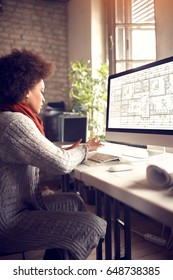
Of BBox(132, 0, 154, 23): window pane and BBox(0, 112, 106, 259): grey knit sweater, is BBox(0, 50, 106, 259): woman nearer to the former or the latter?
BBox(0, 112, 106, 259): grey knit sweater

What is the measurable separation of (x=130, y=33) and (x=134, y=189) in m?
2.57

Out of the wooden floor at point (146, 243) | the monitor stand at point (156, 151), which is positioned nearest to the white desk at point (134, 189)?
the monitor stand at point (156, 151)

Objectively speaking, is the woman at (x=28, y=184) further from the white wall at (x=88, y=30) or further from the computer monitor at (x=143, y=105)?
the white wall at (x=88, y=30)

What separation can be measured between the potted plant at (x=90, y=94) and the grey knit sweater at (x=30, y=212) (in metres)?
1.92

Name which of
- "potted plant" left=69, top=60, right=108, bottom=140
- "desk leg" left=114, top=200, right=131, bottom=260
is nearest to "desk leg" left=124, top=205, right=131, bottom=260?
"desk leg" left=114, top=200, right=131, bottom=260

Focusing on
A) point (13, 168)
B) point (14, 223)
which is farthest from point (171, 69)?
point (14, 223)

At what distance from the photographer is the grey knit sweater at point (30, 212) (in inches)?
36.9

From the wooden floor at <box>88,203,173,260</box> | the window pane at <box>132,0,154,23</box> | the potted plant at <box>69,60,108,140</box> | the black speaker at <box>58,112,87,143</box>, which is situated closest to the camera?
the wooden floor at <box>88,203,173,260</box>

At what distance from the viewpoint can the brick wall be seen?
4.09 metres

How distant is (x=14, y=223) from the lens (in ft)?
3.36

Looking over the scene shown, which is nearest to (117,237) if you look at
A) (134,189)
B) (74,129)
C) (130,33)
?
(134,189)

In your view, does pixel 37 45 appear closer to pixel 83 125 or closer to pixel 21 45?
pixel 21 45
